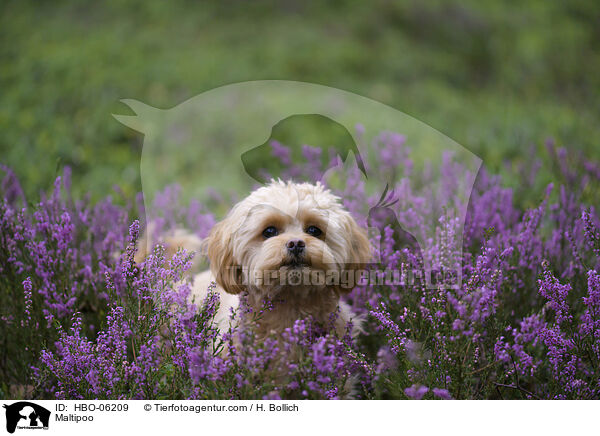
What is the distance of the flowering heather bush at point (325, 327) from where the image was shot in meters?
1.99

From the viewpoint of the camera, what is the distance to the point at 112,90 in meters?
5.15

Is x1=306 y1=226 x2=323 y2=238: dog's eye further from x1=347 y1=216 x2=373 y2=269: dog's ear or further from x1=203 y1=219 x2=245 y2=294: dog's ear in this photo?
x1=203 y1=219 x2=245 y2=294: dog's ear

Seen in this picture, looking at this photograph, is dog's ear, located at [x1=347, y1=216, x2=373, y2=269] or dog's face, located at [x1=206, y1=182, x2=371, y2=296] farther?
dog's ear, located at [x1=347, y1=216, x2=373, y2=269]

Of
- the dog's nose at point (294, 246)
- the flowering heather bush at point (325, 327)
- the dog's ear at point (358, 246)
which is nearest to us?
the flowering heather bush at point (325, 327)

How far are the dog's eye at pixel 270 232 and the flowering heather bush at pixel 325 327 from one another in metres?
0.30

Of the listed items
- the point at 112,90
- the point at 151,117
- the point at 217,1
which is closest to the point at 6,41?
the point at 112,90

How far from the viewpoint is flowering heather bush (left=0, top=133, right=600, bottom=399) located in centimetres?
199

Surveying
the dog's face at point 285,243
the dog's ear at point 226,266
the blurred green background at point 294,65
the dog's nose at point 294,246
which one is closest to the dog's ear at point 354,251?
the dog's face at point 285,243
